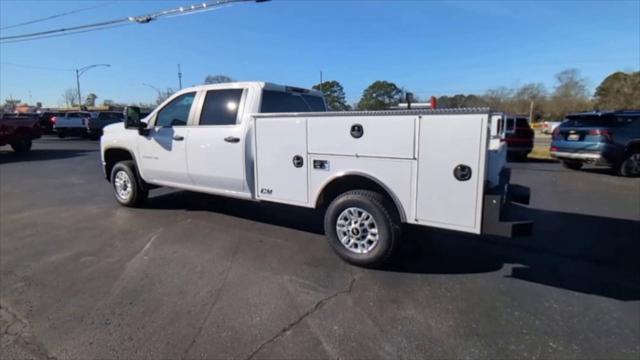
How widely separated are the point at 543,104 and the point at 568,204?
5761 centimetres

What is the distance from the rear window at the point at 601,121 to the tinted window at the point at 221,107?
1000cm

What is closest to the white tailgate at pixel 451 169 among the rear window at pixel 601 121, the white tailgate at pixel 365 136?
the white tailgate at pixel 365 136

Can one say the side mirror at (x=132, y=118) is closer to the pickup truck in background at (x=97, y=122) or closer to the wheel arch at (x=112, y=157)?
the wheel arch at (x=112, y=157)

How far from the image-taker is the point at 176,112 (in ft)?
18.6

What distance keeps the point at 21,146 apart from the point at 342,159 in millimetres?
18063

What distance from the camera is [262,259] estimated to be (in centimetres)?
429

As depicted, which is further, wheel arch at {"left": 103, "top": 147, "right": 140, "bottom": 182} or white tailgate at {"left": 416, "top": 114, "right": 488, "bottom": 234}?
wheel arch at {"left": 103, "top": 147, "right": 140, "bottom": 182}

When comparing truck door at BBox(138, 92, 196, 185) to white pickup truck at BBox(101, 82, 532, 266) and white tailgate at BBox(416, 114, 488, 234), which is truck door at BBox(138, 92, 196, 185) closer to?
white pickup truck at BBox(101, 82, 532, 266)

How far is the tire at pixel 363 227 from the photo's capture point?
3.76 m

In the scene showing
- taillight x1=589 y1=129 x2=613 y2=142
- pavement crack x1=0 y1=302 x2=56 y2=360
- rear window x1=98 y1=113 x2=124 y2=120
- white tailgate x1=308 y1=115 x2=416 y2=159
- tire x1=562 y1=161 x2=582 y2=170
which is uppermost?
rear window x1=98 y1=113 x2=124 y2=120

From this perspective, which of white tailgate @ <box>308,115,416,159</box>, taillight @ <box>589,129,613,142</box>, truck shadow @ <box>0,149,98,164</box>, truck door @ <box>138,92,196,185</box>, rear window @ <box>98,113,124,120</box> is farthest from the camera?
rear window @ <box>98,113,124,120</box>

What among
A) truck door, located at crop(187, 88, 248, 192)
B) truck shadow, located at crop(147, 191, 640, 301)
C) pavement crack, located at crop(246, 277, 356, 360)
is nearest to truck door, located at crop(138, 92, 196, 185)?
truck door, located at crop(187, 88, 248, 192)

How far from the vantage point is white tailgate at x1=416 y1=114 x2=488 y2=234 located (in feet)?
10.4

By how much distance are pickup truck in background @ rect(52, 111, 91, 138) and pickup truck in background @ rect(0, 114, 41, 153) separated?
7189 mm
